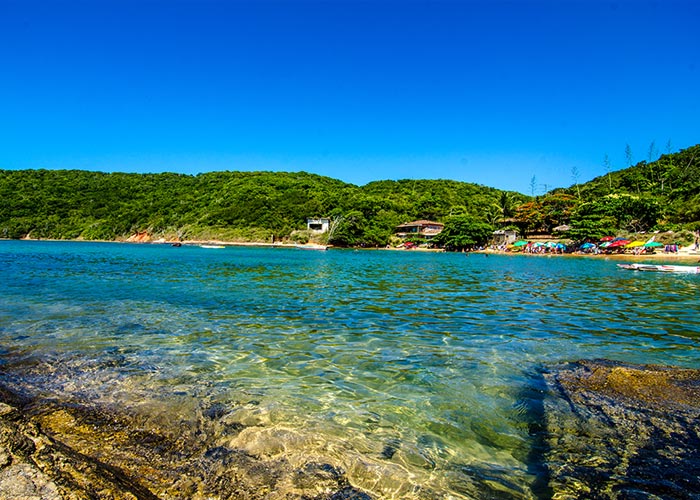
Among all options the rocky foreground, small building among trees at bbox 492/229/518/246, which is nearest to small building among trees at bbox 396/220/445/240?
small building among trees at bbox 492/229/518/246

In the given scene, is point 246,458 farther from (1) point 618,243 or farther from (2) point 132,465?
(1) point 618,243

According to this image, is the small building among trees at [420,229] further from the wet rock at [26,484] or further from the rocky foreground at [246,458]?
the wet rock at [26,484]

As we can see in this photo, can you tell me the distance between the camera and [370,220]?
10138 centimetres

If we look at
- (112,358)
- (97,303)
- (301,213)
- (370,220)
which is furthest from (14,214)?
(112,358)

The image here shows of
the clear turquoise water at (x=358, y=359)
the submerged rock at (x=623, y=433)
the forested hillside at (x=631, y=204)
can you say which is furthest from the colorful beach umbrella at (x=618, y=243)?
the submerged rock at (x=623, y=433)

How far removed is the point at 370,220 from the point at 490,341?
92.4 metres

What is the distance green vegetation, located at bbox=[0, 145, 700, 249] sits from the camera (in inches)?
2910

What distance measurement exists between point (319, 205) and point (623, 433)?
112 m

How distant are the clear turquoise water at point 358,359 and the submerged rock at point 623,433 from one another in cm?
37

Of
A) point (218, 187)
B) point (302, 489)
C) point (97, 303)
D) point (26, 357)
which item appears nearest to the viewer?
point (302, 489)

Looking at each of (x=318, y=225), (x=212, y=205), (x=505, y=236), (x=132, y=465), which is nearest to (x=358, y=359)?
(x=132, y=465)

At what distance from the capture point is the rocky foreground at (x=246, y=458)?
3.04 meters

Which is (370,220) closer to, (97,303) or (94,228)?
(94,228)

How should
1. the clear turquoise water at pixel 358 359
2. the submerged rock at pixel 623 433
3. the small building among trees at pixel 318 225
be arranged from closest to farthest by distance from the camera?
the submerged rock at pixel 623 433 < the clear turquoise water at pixel 358 359 < the small building among trees at pixel 318 225
